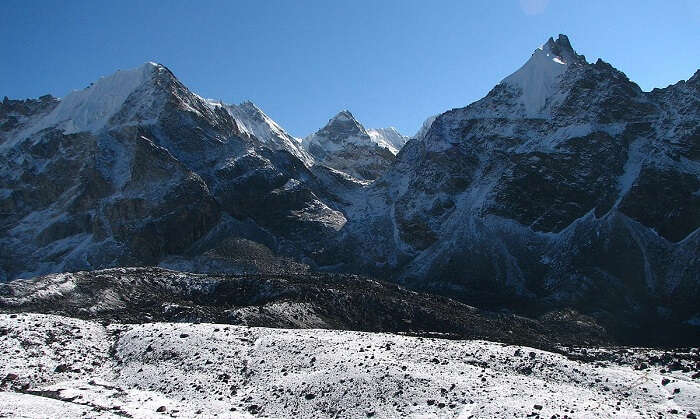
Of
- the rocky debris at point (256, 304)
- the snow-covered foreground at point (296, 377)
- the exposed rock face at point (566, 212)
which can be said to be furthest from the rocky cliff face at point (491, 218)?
the snow-covered foreground at point (296, 377)

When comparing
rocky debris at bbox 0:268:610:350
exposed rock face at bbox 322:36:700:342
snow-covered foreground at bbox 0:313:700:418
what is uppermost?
exposed rock face at bbox 322:36:700:342

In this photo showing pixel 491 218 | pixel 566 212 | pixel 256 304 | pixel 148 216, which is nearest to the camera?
pixel 256 304

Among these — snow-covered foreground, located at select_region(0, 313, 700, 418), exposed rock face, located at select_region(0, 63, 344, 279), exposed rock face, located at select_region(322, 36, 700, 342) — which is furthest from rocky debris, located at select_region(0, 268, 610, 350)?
exposed rock face, located at select_region(0, 63, 344, 279)

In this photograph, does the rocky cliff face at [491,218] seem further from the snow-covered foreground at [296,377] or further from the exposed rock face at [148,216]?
the snow-covered foreground at [296,377]

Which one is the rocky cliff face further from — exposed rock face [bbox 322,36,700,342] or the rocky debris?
the rocky debris

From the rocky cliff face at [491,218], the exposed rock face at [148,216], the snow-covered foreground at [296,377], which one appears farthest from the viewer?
the exposed rock face at [148,216]

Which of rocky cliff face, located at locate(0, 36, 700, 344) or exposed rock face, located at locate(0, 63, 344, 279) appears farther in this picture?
exposed rock face, located at locate(0, 63, 344, 279)

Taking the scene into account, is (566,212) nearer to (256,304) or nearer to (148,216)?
(256,304)

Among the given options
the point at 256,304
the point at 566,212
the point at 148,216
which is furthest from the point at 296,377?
the point at 148,216
